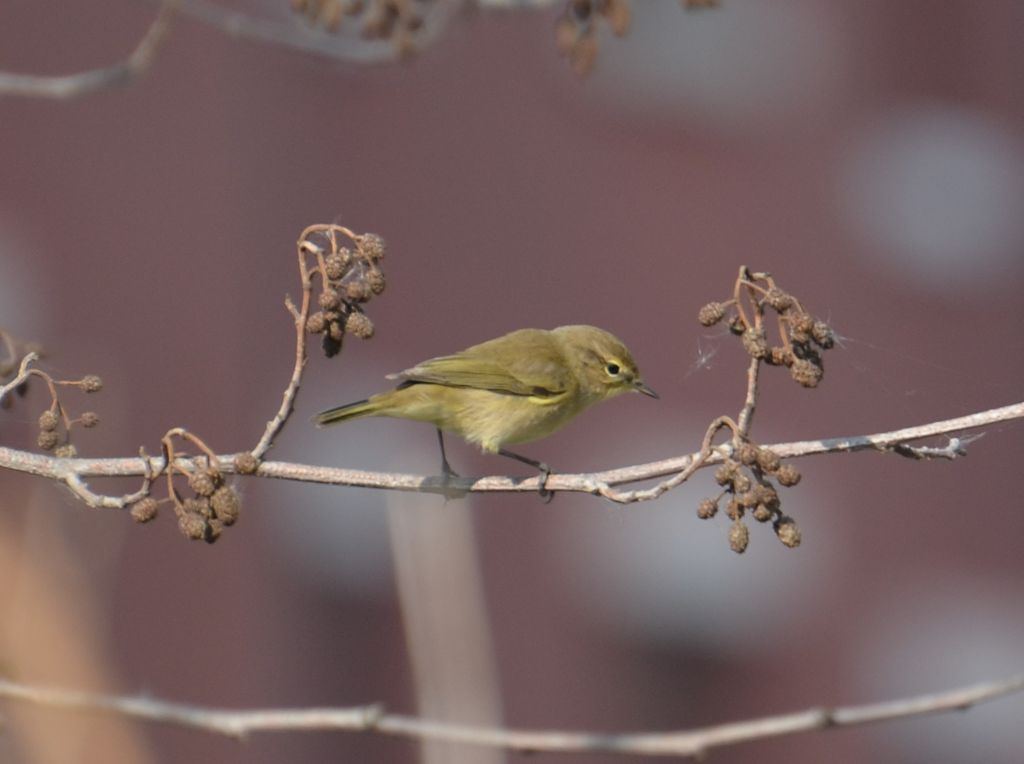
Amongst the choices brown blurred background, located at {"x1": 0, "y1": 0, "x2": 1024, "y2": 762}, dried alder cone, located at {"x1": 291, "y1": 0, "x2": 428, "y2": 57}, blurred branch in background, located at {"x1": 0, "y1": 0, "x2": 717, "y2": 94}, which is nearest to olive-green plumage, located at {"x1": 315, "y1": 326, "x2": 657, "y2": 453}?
blurred branch in background, located at {"x1": 0, "y1": 0, "x2": 717, "y2": 94}

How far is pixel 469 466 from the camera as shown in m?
11.6

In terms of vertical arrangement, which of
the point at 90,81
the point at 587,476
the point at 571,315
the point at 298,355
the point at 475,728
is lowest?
the point at 475,728

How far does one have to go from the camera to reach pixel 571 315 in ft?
40.1

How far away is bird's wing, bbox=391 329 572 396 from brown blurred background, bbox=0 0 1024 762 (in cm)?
598

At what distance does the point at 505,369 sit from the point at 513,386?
0.24 feet

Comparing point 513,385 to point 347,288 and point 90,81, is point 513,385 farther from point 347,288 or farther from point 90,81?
point 347,288

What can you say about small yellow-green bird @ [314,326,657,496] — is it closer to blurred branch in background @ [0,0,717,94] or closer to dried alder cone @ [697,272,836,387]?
blurred branch in background @ [0,0,717,94]

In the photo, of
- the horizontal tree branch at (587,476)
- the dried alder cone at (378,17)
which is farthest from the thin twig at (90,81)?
the horizontal tree branch at (587,476)

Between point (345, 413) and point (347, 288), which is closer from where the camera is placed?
point (347, 288)

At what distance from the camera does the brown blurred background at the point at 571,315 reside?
11539 millimetres

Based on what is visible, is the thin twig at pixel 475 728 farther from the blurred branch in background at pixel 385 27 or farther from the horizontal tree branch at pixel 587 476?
the blurred branch in background at pixel 385 27

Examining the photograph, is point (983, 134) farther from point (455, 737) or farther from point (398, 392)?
point (455, 737)

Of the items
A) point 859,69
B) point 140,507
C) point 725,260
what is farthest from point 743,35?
point 140,507

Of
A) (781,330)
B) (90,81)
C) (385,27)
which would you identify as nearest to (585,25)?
(385,27)
